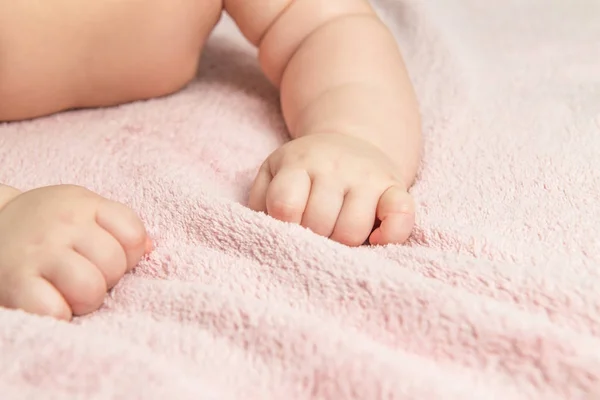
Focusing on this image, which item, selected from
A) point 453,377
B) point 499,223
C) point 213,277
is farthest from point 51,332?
point 499,223

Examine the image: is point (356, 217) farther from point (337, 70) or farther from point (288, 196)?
point (337, 70)

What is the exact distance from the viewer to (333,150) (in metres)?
0.55

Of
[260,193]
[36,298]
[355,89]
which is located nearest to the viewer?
[36,298]

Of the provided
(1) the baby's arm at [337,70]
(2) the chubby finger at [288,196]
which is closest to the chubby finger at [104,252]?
(2) the chubby finger at [288,196]

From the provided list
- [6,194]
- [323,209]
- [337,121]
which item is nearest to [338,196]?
[323,209]

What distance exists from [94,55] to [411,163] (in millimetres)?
316

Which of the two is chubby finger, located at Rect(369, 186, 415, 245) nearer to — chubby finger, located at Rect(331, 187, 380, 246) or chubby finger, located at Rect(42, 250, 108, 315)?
chubby finger, located at Rect(331, 187, 380, 246)

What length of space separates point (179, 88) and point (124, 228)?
1.08 feet

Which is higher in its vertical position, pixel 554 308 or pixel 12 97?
pixel 554 308

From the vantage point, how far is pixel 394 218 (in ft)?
1.67

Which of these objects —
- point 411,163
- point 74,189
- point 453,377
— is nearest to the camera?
point 453,377

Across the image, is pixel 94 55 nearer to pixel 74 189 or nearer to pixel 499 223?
pixel 74 189

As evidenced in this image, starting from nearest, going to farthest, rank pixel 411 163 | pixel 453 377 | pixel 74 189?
pixel 453 377
pixel 74 189
pixel 411 163

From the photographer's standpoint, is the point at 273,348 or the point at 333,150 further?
the point at 333,150
